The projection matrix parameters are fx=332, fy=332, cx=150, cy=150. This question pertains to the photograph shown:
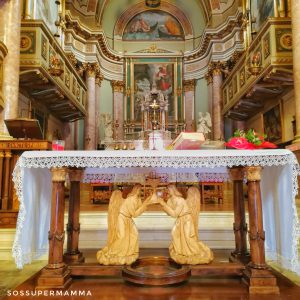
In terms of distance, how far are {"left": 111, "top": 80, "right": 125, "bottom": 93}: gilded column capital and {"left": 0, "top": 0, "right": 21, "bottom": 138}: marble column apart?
10380 millimetres

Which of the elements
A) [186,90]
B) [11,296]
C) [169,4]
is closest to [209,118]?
[186,90]

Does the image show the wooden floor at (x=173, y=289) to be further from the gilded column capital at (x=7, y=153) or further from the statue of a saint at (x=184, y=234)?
the gilded column capital at (x=7, y=153)

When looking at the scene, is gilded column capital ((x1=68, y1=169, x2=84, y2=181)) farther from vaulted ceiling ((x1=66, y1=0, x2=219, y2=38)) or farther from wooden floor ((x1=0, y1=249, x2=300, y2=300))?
vaulted ceiling ((x1=66, y1=0, x2=219, y2=38))

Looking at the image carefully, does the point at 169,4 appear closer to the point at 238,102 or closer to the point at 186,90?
the point at 186,90

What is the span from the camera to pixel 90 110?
49.3 feet

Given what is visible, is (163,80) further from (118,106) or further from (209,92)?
(118,106)

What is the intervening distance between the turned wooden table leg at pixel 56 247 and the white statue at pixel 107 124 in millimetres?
12539

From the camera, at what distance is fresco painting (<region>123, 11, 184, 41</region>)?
18.2m

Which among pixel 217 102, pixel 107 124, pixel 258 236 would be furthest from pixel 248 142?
pixel 107 124

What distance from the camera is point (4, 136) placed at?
20.8ft

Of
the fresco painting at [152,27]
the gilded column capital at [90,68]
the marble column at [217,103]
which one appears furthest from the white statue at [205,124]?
the fresco painting at [152,27]

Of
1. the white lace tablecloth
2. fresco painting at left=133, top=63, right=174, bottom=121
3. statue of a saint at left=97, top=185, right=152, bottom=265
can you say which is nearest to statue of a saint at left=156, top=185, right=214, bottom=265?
statue of a saint at left=97, top=185, right=152, bottom=265

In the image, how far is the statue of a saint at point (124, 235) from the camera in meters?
3.25

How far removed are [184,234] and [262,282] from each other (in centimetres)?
83
